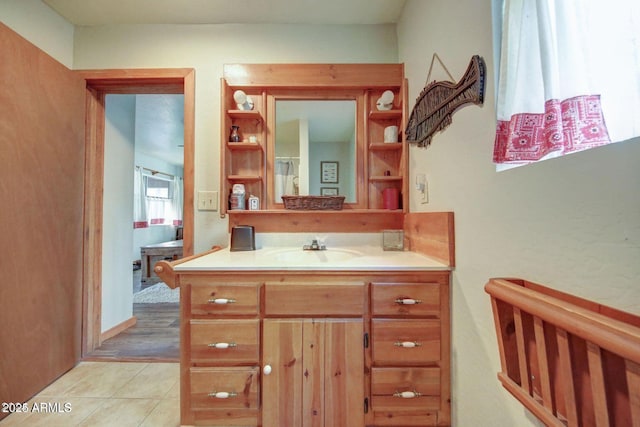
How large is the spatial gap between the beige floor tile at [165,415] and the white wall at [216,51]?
93cm

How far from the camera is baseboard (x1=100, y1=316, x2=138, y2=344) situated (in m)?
1.86

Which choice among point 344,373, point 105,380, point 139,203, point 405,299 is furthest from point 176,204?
point 405,299

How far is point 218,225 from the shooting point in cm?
165

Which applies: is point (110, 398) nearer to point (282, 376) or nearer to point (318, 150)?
point (282, 376)

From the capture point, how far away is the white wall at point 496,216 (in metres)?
0.45

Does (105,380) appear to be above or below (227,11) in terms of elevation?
below

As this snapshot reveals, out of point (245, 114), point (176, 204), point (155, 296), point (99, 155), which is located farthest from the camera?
point (176, 204)

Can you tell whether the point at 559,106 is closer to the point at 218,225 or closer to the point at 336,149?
the point at 336,149

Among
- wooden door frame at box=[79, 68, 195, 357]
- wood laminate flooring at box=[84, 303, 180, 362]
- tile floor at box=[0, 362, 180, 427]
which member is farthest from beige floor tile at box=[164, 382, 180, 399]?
wooden door frame at box=[79, 68, 195, 357]

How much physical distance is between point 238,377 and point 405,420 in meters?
0.75

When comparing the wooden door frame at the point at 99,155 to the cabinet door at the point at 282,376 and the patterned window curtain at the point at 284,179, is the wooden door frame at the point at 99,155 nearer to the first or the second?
the patterned window curtain at the point at 284,179

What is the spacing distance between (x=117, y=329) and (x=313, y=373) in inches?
76.9

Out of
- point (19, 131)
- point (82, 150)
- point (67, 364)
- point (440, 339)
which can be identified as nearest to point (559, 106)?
point (440, 339)

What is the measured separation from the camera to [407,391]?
1021mm
